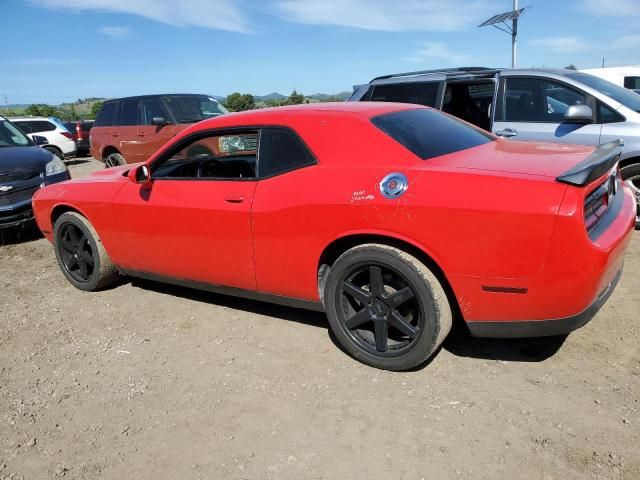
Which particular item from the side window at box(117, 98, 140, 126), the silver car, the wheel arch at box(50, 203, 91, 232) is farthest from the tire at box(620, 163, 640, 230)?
the side window at box(117, 98, 140, 126)

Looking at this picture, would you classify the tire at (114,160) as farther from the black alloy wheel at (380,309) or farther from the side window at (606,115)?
the black alloy wheel at (380,309)

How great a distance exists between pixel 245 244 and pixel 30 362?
1679 mm

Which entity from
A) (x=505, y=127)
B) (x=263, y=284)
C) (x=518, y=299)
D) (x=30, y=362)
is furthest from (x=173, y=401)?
(x=505, y=127)

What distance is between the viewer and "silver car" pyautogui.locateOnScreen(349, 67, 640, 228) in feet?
17.3

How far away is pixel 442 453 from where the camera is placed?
239 centimetres

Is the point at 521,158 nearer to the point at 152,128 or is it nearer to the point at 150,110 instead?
→ the point at 152,128

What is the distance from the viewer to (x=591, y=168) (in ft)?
8.30

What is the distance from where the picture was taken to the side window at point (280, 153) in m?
3.28

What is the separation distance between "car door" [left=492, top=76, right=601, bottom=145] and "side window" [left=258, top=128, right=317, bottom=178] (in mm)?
2822

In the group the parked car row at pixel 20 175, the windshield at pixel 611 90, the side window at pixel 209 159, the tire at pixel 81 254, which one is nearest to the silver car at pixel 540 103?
the windshield at pixel 611 90

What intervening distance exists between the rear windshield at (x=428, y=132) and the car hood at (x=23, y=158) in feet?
17.8

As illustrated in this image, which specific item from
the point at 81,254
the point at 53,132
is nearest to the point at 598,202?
the point at 81,254

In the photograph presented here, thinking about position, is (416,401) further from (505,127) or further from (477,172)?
(505,127)

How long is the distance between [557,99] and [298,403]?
4.59m
